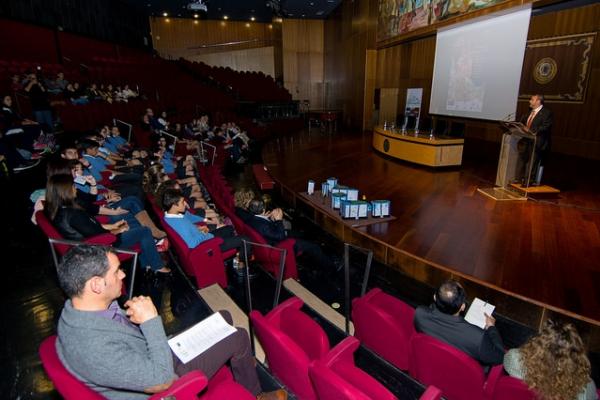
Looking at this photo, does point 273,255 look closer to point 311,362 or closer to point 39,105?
point 311,362

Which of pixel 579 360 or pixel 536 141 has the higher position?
pixel 536 141

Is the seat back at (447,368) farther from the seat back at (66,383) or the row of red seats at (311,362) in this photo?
the seat back at (66,383)

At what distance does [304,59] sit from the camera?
44.8ft

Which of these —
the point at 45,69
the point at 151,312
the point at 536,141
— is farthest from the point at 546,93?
the point at 45,69

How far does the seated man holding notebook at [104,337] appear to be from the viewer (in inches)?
43.1

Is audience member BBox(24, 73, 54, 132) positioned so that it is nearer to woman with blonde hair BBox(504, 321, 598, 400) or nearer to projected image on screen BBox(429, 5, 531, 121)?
woman with blonde hair BBox(504, 321, 598, 400)

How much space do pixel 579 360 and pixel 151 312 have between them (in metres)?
1.54

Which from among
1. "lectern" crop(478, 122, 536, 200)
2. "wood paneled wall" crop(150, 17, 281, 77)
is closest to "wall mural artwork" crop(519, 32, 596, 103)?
"lectern" crop(478, 122, 536, 200)

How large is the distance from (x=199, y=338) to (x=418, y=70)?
9.45m

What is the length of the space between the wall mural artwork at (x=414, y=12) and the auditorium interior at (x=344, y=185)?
4 centimetres

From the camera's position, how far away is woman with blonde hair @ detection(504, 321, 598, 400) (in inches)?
46.5

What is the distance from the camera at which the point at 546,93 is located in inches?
249

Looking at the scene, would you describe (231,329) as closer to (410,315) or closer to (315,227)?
(410,315)

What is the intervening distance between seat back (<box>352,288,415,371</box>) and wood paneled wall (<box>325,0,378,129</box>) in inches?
363
